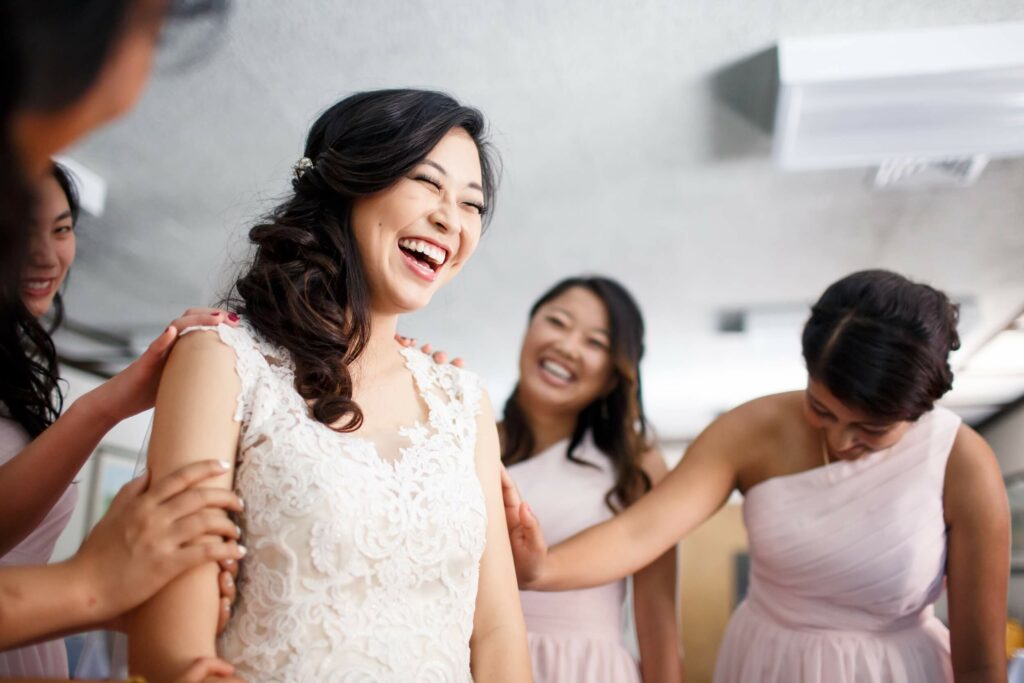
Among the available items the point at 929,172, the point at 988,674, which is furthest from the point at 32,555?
the point at 929,172

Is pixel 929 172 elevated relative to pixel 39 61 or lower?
elevated

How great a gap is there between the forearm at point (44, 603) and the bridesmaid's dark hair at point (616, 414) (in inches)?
70.5

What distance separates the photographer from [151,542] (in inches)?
45.0

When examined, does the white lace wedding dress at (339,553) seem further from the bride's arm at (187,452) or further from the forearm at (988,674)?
the forearm at (988,674)

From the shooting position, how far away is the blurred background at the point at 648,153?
11.0ft

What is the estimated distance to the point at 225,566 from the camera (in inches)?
49.7

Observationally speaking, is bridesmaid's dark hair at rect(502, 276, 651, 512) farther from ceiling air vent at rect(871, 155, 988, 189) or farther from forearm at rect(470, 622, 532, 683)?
ceiling air vent at rect(871, 155, 988, 189)

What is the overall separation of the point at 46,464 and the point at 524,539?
3.03 ft

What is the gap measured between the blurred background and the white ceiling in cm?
1

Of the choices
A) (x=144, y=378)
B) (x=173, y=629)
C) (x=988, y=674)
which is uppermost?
(x=144, y=378)

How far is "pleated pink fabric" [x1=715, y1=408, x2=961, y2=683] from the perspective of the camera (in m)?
2.10

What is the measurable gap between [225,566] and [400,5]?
2.47 metres

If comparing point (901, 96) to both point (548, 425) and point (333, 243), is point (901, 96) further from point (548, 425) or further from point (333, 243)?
point (333, 243)

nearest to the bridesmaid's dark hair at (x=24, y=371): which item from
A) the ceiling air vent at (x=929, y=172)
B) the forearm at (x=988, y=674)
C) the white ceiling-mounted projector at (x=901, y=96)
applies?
the forearm at (x=988, y=674)
